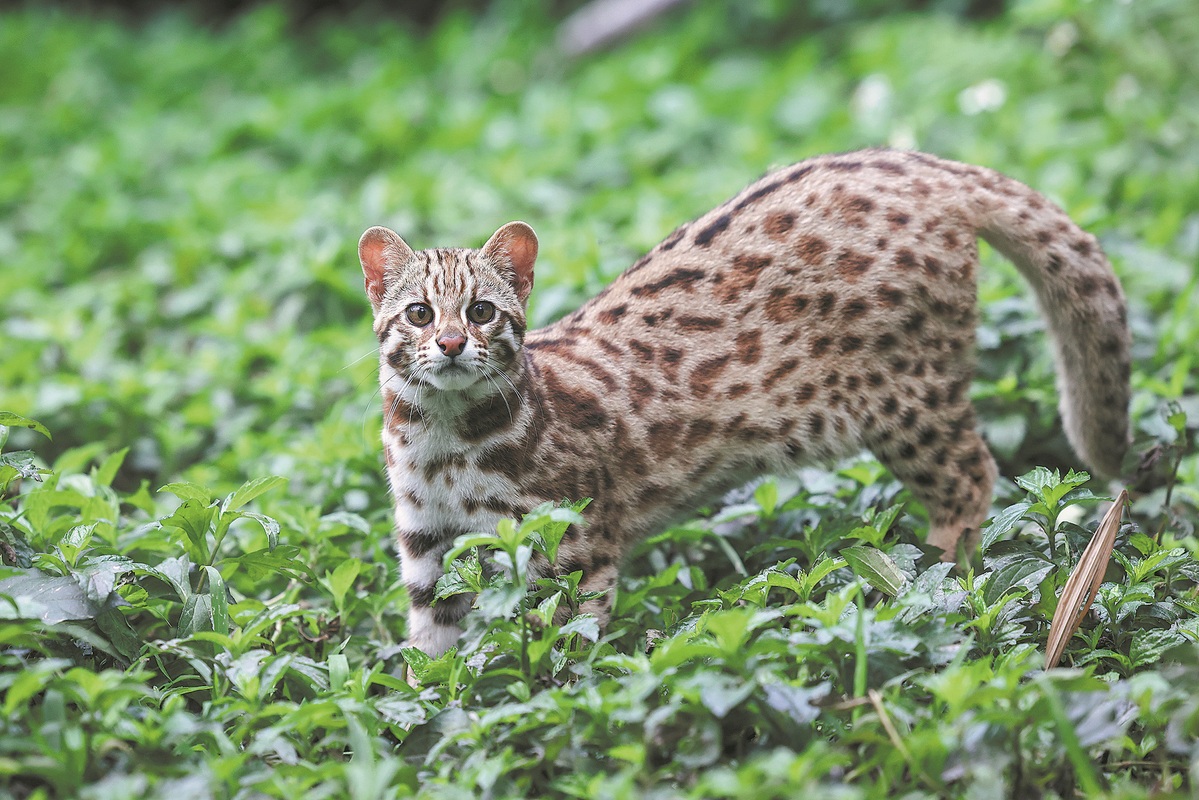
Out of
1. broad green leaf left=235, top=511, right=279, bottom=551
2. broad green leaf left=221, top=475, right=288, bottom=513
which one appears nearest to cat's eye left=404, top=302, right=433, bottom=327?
broad green leaf left=221, top=475, right=288, bottom=513

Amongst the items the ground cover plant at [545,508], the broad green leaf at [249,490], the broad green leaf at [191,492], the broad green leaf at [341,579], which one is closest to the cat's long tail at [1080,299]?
the ground cover plant at [545,508]

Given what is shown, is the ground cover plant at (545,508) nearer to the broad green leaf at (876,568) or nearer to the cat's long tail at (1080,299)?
the broad green leaf at (876,568)

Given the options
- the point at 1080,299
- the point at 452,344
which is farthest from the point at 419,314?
the point at 1080,299

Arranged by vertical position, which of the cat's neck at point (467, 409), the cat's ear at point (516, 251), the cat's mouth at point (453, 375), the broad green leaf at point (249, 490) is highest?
the cat's ear at point (516, 251)

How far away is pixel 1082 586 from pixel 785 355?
1403 millimetres

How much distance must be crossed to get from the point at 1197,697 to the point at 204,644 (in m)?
2.91

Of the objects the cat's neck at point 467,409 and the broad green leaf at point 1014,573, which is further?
the cat's neck at point 467,409

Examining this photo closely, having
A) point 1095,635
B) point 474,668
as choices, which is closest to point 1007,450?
point 1095,635

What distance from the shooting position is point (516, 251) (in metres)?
4.54

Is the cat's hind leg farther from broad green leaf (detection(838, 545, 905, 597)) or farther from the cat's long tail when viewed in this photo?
broad green leaf (detection(838, 545, 905, 597))

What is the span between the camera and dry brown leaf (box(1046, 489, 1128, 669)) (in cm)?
375

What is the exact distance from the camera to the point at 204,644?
396 centimetres

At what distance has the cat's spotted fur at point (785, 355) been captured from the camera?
4.50 meters

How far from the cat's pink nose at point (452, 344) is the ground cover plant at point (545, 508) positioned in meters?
0.70
